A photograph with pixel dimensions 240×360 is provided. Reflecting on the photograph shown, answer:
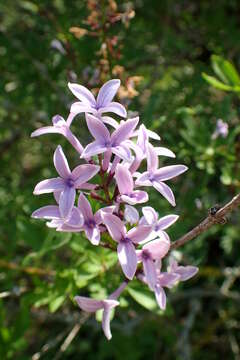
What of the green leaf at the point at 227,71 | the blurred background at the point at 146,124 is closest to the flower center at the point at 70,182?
Result: the blurred background at the point at 146,124

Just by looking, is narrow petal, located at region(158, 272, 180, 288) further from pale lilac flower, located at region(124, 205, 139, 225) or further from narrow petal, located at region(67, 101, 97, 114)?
narrow petal, located at region(67, 101, 97, 114)

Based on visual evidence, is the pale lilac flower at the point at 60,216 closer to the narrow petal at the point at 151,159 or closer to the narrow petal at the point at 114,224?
the narrow petal at the point at 114,224

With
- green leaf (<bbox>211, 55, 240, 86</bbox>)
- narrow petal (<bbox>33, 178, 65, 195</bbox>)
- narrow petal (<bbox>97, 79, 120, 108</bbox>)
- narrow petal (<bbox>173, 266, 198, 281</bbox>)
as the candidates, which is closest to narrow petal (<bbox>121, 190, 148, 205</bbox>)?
narrow petal (<bbox>33, 178, 65, 195</bbox>)

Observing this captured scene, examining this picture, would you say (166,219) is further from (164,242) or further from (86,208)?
(86,208)

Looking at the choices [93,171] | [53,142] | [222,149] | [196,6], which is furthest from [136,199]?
[196,6]

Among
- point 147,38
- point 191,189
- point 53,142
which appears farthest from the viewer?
point 147,38

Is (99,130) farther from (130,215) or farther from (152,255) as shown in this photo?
(152,255)
